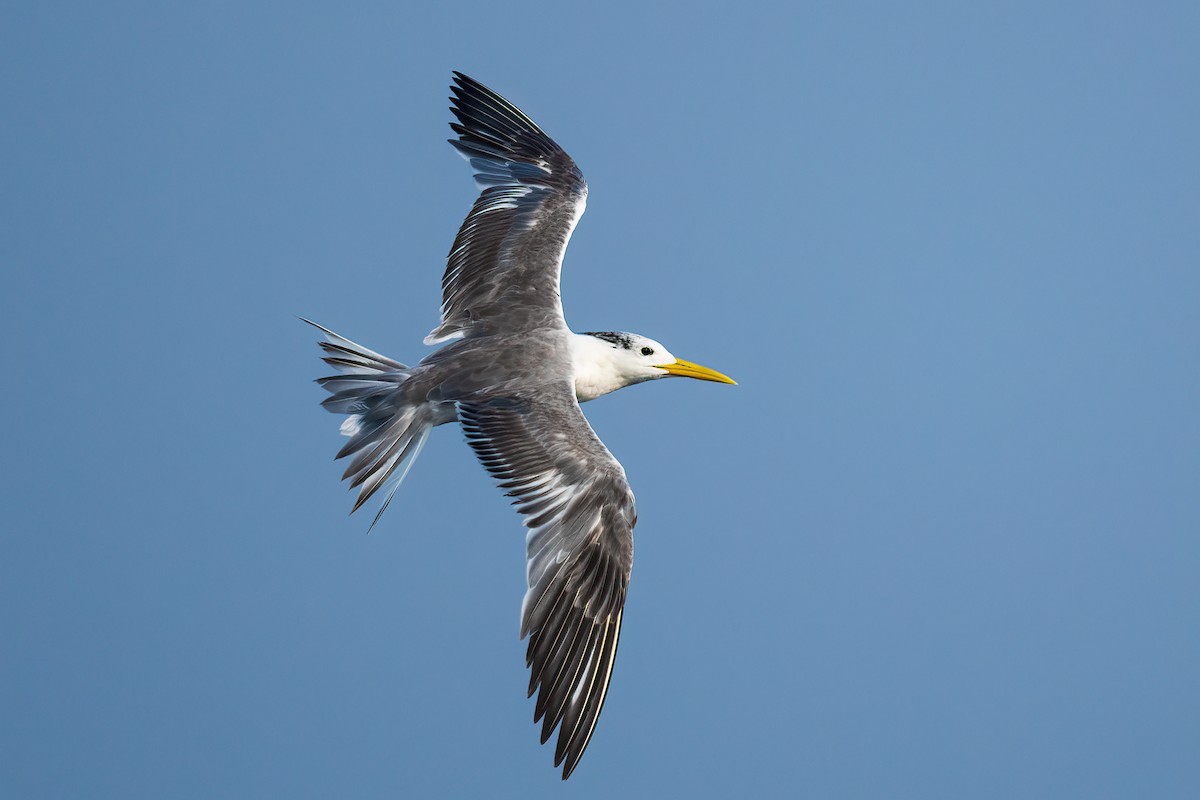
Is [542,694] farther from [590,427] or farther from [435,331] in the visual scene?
[435,331]

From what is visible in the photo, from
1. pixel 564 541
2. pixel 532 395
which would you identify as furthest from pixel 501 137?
pixel 564 541

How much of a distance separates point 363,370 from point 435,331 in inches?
30.6

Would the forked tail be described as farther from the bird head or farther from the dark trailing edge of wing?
the dark trailing edge of wing

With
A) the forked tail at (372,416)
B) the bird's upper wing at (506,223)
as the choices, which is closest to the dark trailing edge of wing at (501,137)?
the bird's upper wing at (506,223)

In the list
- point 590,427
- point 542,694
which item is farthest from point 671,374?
point 542,694

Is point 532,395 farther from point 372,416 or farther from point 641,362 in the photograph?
point 641,362

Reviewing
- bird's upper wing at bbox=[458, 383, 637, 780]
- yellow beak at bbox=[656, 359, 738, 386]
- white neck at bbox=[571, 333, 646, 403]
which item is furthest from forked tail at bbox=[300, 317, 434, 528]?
yellow beak at bbox=[656, 359, 738, 386]

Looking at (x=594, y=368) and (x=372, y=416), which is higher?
(x=594, y=368)

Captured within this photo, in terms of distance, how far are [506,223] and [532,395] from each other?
190 centimetres

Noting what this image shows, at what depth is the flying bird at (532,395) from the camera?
571 centimetres

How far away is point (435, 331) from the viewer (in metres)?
7.39

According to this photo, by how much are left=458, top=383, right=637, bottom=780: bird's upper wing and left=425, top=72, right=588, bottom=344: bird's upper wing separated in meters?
1.06

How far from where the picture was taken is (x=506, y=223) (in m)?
7.96

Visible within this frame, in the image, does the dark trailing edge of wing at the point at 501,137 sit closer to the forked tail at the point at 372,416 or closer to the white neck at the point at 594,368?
the white neck at the point at 594,368
